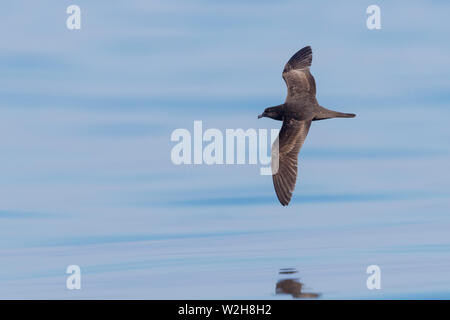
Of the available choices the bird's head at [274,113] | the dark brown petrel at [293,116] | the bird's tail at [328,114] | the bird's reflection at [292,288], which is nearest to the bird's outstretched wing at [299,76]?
the dark brown petrel at [293,116]

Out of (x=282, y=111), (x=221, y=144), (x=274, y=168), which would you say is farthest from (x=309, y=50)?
(x=221, y=144)

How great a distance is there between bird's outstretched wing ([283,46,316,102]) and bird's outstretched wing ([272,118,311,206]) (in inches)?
25.4

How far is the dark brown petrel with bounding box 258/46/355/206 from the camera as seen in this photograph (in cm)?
1297

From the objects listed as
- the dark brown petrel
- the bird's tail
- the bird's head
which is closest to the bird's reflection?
the dark brown petrel

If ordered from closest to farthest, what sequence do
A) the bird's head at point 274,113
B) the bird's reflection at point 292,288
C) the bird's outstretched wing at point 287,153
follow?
the bird's reflection at point 292,288 → the bird's outstretched wing at point 287,153 → the bird's head at point 274,113

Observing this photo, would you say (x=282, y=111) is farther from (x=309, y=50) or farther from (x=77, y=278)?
(x=77, y=278)

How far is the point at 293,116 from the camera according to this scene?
13570 mm

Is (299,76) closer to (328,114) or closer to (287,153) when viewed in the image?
(328,114)

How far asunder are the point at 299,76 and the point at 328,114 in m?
1.26

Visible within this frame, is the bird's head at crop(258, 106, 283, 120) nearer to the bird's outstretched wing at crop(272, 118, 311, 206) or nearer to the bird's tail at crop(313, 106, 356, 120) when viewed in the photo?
the bird's outstretched wing at crop(272, 118, 311, 206)

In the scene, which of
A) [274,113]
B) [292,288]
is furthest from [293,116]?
[292,288]

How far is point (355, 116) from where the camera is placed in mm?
12750

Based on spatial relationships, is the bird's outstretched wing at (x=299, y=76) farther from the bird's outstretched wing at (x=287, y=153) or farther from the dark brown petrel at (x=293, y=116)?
the bird's outstretched wing at (x=287, y=153)

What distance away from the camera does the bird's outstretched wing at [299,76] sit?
45.4 feet
